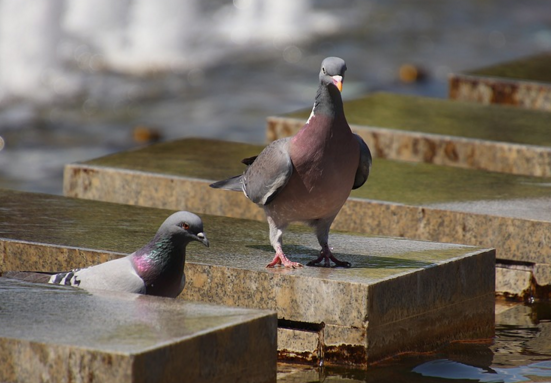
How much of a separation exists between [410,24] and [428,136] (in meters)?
13.2

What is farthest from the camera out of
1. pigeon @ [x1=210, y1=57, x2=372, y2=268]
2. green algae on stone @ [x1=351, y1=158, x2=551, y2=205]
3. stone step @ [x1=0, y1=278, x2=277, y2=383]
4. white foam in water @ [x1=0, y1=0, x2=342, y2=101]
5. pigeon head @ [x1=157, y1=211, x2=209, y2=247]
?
white foam in water @ [x1=0, y1=0, x2=342, y2=101]

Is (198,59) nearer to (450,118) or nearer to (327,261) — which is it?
(450,118)

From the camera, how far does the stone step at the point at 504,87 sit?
10695 mm

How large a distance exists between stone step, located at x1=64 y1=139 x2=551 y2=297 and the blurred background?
335cm

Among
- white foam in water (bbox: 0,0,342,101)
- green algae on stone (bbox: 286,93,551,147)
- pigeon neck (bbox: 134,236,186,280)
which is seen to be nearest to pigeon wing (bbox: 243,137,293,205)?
pigeon neck (bbox: 134,236,186,280)

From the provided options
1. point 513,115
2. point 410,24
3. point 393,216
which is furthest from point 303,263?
point 410,24

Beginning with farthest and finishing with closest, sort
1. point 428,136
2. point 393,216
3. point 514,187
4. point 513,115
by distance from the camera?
1. point 513,115
2. point 428,136
3. point 514,187
4. point 393,216

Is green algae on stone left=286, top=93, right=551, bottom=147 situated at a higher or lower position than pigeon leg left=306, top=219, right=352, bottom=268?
higher

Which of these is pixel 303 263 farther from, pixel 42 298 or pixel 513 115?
pixel 513 115

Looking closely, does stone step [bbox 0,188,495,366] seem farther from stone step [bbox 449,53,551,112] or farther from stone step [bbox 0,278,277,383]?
stone step [bbox 449,53,551,112]

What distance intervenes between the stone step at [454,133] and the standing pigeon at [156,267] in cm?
384

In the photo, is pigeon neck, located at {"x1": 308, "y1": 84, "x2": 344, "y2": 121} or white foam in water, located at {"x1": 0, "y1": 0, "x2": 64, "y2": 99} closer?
pigeon neck, located at {"x1": 308, "y1": 84, "x2": 344, "y2": 121}

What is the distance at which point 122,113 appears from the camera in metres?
15.1

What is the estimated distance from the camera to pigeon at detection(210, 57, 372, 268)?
5.27 meters
